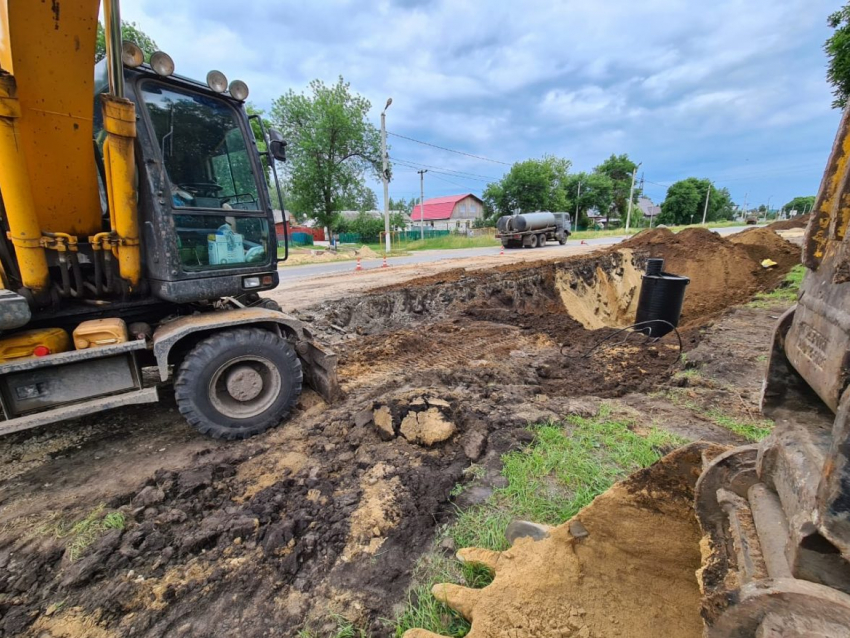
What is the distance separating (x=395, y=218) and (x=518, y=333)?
118ft

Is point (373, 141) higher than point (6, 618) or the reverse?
higher

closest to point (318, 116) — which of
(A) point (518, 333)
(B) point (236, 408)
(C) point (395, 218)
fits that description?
(C) point (395, 218)

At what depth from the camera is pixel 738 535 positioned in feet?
4.14

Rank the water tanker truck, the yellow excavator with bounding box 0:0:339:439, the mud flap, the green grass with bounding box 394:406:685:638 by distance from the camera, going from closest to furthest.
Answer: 1. the green grass with bounding box 394:406:685:638
2. the yellow excavator with bounding box 0:0:339:439
3. the mud flap
4. the water tanker truck

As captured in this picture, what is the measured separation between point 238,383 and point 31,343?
142 centimetres

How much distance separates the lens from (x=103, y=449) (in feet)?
10.8

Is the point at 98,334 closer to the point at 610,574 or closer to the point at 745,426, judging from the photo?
the point at 610,574

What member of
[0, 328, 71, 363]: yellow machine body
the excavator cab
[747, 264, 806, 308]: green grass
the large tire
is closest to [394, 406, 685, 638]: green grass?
the large tire

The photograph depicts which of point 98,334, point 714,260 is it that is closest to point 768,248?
point 714,260

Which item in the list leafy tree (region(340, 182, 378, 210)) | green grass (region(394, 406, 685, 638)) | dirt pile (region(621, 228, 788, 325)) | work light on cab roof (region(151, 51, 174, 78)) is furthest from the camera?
leafy tree (region(340, 182, 378, 210))

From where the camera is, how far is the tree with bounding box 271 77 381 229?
28.8 metres

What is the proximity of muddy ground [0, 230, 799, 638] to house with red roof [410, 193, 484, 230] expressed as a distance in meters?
53.1

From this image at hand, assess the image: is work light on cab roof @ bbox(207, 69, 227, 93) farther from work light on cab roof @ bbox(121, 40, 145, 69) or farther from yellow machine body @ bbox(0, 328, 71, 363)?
yellow machine body @ bbox(0, 328, 71, 363)

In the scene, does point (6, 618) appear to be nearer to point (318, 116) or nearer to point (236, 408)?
point (236, 408)
